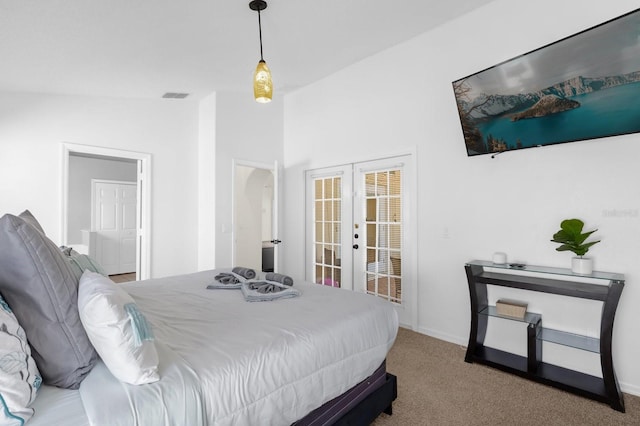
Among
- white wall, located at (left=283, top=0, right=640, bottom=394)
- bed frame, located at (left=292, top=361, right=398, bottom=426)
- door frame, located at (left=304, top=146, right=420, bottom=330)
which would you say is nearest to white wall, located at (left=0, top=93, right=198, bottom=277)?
white wall, located at (left=283, top=0, right=640, bottom=394)

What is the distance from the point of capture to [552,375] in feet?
8.05

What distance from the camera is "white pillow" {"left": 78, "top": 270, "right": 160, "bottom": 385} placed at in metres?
1.04

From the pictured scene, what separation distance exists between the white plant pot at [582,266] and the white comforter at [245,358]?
147 centimetres

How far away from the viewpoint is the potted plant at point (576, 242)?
2346 millimetres

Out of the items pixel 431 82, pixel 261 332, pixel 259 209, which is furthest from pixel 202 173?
pixel 261 332

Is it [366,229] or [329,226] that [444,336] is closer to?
[366,229]

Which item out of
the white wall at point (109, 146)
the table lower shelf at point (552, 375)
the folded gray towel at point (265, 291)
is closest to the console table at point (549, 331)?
the table lower shelf at point (552, 375)

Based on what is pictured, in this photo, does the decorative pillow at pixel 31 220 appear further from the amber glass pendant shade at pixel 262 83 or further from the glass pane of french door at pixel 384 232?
the glass pane of french door at pixel 384 232

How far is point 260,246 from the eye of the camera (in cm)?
576

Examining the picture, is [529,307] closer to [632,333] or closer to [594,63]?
[632,333]

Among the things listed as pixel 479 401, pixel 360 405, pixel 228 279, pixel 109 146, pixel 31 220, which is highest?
pixel 109 146

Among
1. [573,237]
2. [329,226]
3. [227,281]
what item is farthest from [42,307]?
[329,226]

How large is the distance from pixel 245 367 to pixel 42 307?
2.36ft

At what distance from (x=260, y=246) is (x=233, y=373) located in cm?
459
